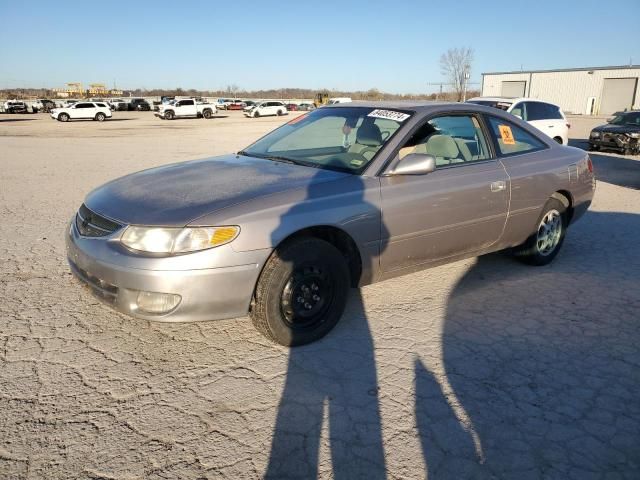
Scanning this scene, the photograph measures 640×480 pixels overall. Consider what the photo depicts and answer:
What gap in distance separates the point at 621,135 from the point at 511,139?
13604 millimetres

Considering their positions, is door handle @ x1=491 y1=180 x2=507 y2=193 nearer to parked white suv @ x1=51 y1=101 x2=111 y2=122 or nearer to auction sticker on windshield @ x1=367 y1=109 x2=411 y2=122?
auction sticker on windshield @ x1=367 y1=109 x2=411 y2=122

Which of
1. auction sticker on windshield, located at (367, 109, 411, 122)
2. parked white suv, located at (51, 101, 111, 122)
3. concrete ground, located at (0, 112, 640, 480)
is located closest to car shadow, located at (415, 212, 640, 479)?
concrete ground, located at (0, 112, 640, 480)

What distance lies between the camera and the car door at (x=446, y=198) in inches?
139

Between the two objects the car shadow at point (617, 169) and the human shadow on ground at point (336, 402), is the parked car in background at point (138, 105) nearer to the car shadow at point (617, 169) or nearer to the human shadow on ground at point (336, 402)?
the car shadow at point (617, 169)

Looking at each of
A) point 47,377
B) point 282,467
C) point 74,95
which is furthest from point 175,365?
point 74,95

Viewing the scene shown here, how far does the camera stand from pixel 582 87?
52344 mm

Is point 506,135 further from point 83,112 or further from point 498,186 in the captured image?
point 83,112

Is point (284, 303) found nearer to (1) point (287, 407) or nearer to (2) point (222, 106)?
(1) point (287, 407)

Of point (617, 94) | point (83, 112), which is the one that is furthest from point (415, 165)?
point (617, 94)

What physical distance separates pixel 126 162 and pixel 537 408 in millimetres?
12731

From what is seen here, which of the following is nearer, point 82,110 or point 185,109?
point 82,110

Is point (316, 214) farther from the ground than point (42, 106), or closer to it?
closer to it

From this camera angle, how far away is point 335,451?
231cm

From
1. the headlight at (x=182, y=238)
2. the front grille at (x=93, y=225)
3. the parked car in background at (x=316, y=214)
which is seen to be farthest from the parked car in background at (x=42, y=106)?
the headlight at (x=182, y=238)
